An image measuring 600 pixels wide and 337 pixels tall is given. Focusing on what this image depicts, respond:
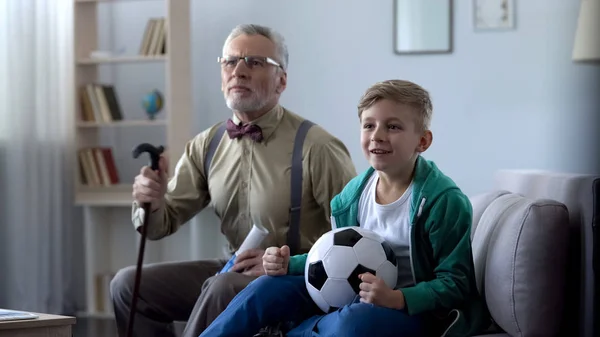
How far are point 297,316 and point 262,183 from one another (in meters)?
0.72

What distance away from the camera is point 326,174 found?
2.68 meters

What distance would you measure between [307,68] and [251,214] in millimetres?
2355

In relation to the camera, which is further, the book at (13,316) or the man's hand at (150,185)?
the man's hand at (150,185)

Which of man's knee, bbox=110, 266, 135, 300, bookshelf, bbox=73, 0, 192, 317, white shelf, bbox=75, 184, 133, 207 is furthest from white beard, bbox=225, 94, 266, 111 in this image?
white shelf, bbox=75, 184, 133, 207

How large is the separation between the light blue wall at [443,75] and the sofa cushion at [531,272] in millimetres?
2730

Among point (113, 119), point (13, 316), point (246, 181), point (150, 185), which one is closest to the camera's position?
point (13, 316)

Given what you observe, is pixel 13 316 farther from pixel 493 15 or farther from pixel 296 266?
pixel 493 15

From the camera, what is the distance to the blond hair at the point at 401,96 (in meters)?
2.07

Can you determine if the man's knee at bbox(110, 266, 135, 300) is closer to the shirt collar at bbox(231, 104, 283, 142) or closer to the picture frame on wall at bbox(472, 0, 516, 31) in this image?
the shirt collar at bbox(231, 104, 283, 142)

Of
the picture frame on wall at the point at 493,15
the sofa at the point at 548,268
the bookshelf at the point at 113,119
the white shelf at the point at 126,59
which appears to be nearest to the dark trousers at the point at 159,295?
the sofa at the point at 548,268

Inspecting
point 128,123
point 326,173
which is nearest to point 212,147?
point 326,173

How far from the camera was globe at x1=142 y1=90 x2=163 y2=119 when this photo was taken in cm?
486

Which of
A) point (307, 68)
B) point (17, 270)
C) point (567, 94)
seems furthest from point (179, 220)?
point (567, 94)

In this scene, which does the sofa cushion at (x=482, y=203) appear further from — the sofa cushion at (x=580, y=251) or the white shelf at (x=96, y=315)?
the white shelf at (x=96, y=315)
